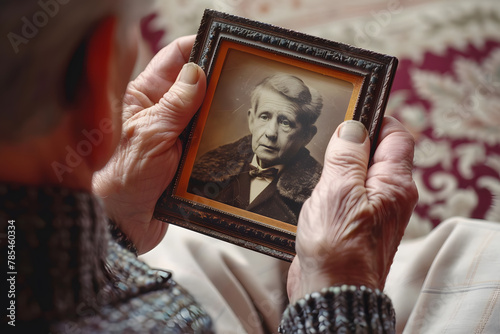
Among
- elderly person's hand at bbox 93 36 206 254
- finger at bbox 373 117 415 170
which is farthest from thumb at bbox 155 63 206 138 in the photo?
finger at bbox 373 117 415 170

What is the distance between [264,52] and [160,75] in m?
0.20

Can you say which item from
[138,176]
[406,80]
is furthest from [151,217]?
[406,80]

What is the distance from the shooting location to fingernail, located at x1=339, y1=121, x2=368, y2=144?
0.58 meters

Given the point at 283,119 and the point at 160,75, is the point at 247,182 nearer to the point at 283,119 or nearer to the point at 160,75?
the point at 283,119

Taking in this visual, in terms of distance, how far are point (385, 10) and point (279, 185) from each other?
0.87 metres

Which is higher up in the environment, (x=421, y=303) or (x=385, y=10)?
(x=385, y=10)

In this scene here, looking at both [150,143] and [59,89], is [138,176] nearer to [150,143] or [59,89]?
[150,143]

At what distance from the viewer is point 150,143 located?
66 cm

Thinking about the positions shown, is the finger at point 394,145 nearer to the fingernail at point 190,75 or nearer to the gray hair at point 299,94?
the gray hair at point 299,94

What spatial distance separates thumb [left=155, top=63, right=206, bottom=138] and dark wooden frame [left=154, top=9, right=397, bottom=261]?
13mm

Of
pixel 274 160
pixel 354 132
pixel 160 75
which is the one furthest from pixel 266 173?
pixel 160 75

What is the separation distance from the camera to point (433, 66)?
47.8 inches

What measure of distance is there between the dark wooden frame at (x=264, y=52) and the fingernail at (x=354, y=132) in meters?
0.02

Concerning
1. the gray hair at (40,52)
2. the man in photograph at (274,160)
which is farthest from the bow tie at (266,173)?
the gray hair at (40,52)
